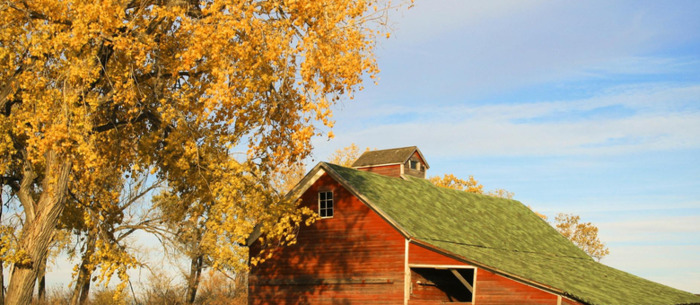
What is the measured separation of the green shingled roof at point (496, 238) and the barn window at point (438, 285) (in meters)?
1.27

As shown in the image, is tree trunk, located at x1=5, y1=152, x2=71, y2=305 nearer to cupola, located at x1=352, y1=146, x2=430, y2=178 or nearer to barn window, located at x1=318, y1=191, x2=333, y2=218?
barn window, located at x1=318, y1=191, x2=333, y2=218

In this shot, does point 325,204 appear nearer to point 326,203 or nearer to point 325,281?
point 326,203

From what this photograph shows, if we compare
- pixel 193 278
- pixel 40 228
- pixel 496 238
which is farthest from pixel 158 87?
pixel 193 278

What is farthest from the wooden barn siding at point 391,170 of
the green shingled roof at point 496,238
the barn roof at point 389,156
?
the green shingled roof at point 496,238

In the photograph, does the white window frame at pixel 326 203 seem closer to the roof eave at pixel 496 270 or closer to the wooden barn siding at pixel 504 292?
the roof eave at pixel 496 270

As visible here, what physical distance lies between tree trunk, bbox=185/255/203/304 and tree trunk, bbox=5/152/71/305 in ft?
79.2

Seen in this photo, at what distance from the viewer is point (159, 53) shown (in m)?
20.9

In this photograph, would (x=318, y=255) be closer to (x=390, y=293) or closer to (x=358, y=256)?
(x=358, y=256)

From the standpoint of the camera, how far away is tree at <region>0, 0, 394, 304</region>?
718 inches

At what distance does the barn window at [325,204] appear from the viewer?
3022 cm

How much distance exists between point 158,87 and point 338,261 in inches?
469

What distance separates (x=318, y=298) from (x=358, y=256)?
2.55 meters

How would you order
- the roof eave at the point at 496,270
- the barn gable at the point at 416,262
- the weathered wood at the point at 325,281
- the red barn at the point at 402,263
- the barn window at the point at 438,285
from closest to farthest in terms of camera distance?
the roof eave at the point at 496,270 < the barn gable at the point at 416,262 < the red barn at the point at 402,263 < the barn window at the point at 438,285 < the weathered wood at the point at 325,281

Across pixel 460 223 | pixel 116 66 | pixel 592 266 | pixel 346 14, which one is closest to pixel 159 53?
pixel 116 66
